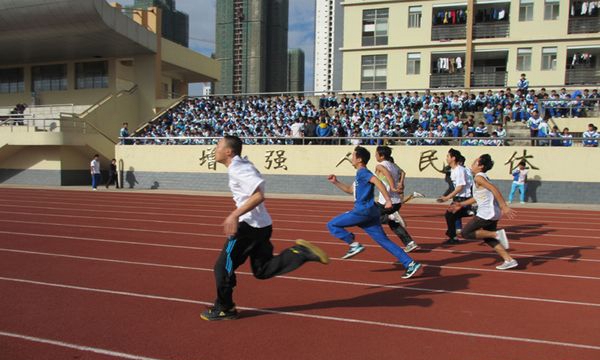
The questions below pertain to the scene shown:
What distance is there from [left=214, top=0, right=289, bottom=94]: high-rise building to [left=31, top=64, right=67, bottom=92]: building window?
2893 inches

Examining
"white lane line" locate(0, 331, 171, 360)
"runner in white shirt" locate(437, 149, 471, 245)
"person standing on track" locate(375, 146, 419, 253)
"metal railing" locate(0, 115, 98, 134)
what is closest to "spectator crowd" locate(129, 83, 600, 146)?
"metal railing" locate(0, 115, 98, 134)

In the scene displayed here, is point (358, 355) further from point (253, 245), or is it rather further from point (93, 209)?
point (93, 209)

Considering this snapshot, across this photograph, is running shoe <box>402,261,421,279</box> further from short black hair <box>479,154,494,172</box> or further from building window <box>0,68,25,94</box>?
building window <box>0,68,25,94</box>

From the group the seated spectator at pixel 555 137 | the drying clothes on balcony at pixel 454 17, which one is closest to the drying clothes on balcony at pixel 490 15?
the drying clothes on balcony at pixel 454 17

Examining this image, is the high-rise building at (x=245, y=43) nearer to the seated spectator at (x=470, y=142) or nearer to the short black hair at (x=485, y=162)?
the seated spectator at (x=470, y=142)

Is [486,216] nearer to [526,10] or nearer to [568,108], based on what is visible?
[568,108]

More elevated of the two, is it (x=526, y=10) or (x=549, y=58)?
(x=526, y=10)

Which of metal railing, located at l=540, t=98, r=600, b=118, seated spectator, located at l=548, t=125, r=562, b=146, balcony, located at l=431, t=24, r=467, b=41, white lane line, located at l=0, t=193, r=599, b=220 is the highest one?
balcony, located at l=431, t=24, r=467, b=41

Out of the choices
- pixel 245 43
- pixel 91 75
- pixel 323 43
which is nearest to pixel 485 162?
pixel 91 75

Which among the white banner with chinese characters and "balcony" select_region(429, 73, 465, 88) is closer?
the white banner with chinese characters

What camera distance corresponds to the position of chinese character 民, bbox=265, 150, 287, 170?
2069cm

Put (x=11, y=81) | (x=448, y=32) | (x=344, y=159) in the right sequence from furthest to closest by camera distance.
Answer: (x=11, y=81)
(x=448, y=32)
(x=344, y=159)

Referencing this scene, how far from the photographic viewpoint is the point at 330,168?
19.9 metres

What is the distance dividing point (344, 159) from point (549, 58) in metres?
19.1
